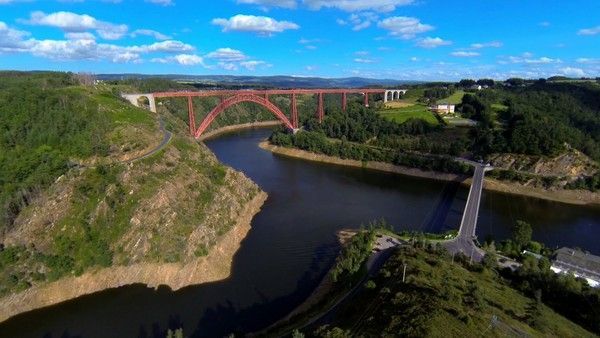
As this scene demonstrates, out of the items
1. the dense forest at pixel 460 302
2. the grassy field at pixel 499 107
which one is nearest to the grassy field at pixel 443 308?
the dense forest at pixel 460 302

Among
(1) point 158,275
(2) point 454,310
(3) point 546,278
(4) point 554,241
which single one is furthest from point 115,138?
(4) point 554,241

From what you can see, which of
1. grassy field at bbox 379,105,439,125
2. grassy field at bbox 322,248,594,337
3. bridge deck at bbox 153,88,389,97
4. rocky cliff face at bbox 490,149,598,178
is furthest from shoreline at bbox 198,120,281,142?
grassy field at bbox 322,248,594,337

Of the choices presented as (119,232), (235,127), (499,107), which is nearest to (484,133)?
(499,107)

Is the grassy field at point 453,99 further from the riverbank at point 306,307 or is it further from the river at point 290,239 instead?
the riverbank at point 306,307

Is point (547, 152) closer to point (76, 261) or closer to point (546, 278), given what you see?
point (546, 278)

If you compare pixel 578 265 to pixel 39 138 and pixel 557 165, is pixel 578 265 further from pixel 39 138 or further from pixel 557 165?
pixel 39 138

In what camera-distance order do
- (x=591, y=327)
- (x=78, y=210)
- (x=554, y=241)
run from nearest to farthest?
(x=591, y=327) → (x=78, y=210) → (x=554, y=241)
